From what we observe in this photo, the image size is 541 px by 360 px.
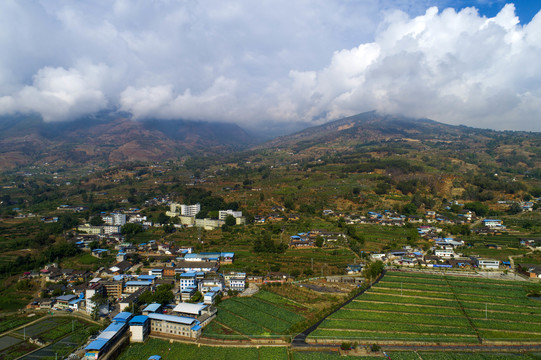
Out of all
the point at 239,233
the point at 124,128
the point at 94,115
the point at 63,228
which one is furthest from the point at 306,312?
the point at 94,115

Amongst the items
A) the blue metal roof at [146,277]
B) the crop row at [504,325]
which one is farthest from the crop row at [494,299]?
the blue metal roof at [146,277]

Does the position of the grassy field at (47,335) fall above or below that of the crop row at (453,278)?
below

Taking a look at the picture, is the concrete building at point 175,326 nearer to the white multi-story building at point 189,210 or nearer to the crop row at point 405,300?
the crop row at point 405,300

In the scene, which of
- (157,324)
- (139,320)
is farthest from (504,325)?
(139,320)

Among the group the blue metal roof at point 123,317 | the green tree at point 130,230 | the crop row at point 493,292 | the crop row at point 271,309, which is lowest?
the crop row at point 271,309

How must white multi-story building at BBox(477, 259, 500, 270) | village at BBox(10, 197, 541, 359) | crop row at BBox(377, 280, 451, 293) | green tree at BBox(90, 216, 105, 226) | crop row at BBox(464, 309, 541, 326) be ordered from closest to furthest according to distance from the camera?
1. village at BBox(10, 197, 541, 359)
2. crop row at BBox(464, 309, 541, 326)
3. crop row at BBox(377, 280, 451, 293)
4. white multi-story building at BBox(477, 259, 500, 270)
5. green tree at BBox(90, 216, 105, 226)

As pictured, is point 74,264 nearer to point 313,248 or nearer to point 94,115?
point 313,248

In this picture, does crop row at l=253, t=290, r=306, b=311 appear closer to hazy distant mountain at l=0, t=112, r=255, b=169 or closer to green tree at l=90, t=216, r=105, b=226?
green tree at l=90, t=216, r=105, b=226

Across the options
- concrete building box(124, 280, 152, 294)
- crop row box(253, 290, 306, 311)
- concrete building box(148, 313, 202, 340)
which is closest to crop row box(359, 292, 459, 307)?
crop row box(253, 290, 306, 311)

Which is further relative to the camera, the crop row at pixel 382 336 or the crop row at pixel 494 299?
the crop row at pixel 494 299
